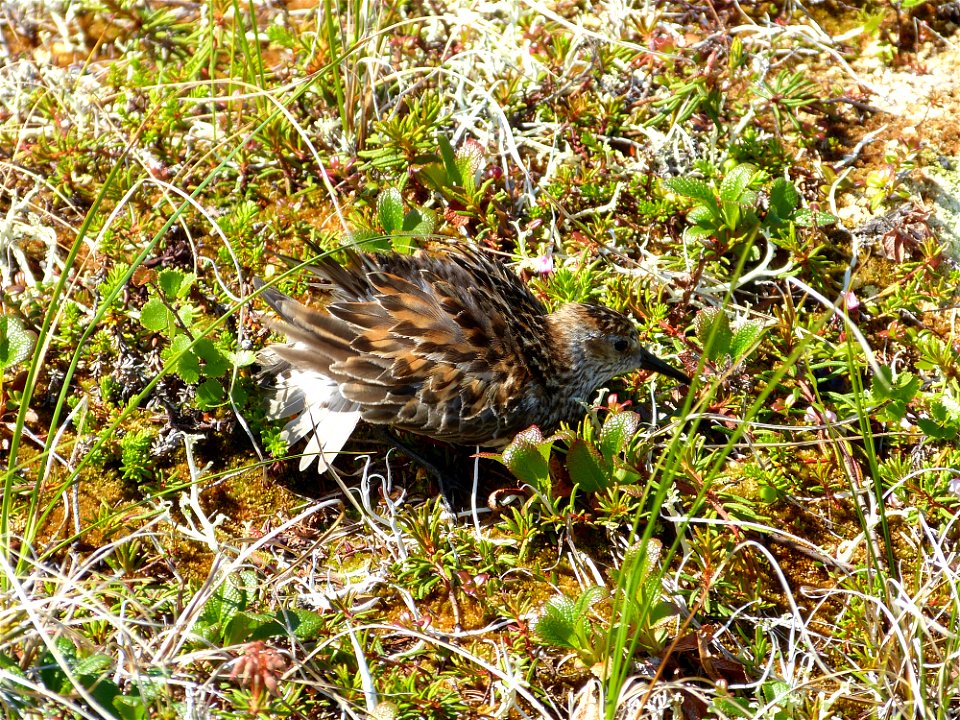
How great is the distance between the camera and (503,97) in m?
5.18

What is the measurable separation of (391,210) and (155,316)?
1167mm

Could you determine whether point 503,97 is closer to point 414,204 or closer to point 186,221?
point 414,204

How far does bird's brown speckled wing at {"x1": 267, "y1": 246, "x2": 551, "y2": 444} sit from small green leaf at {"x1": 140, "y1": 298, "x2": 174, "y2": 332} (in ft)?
1.73

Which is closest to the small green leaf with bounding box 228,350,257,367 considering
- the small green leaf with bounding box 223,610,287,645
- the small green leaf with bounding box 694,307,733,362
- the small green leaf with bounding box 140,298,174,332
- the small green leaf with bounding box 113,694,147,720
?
the small green leaf with bounding box 140,298,174,332

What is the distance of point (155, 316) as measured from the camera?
14.1ft

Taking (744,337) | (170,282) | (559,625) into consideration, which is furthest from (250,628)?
(744,337)

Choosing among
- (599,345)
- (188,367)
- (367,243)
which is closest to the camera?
(188,367)

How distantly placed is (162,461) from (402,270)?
53.2 inches

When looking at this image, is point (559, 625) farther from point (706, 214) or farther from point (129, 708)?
point (706, 214)

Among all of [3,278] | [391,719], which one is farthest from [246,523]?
[3,278]

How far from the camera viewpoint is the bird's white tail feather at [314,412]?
4.21 meters

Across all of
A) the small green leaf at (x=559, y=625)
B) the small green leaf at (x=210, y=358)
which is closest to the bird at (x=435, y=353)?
the small green leaf at (x=210, y=358)

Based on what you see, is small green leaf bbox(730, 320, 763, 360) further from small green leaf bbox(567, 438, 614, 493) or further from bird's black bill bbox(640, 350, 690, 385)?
small green leaf bbox(567, 438, 614, 493)

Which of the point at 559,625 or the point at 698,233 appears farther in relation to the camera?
the point at 698,233
